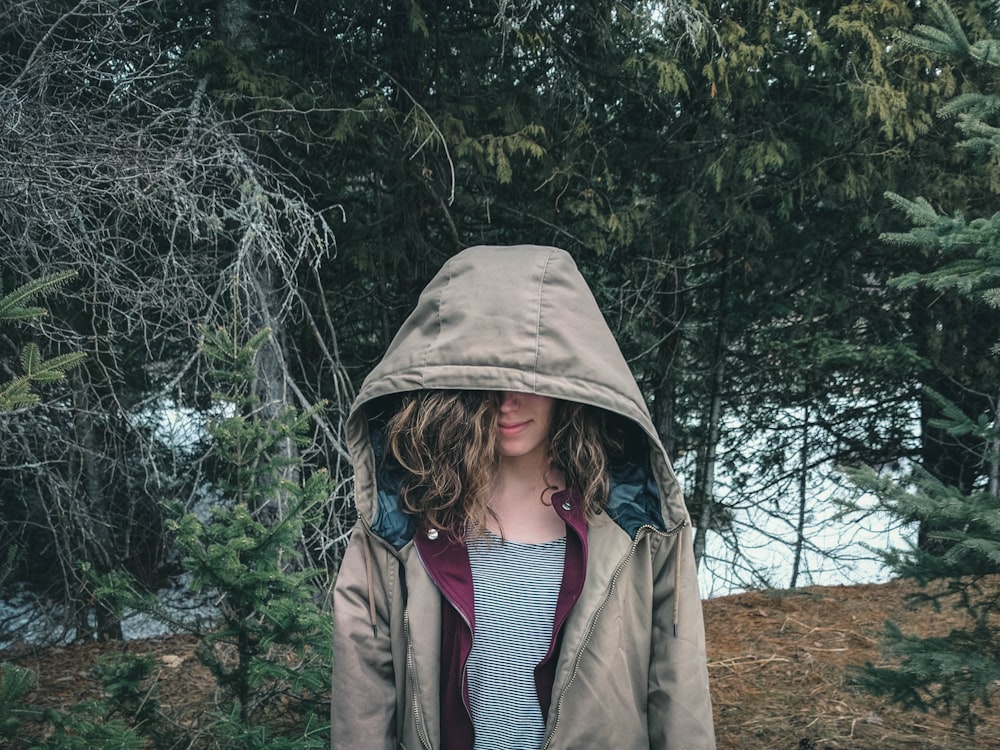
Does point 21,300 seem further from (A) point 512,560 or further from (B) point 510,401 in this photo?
(A) point 512,560

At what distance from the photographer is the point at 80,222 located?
3.38 meters

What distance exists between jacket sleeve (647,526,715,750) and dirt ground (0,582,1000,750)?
5.21ft

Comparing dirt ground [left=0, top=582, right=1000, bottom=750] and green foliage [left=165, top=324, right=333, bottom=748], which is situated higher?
green foliage [left=165, top=324, right=333, bottom=748]

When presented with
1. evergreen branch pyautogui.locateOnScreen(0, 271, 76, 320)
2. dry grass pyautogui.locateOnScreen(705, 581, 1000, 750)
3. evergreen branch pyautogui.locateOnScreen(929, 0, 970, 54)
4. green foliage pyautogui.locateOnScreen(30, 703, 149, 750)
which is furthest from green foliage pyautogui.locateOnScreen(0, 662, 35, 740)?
evergreen branch pyautogui.locateOnScreen(929, 0, 970, 54)

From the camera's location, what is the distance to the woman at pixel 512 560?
6.23ft

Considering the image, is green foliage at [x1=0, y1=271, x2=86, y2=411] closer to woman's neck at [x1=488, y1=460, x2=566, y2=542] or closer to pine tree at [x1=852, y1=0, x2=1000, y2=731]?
woman's neck at [x1=488, y1=460, x2=566, y2=542]

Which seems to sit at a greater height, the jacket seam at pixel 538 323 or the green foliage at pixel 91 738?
the jacket seam at pixel 538 323

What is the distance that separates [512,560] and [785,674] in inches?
118

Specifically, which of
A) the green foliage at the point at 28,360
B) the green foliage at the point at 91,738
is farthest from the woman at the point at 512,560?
the green foliage at the point at 91,738

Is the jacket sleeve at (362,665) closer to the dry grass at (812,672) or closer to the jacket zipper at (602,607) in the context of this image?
the jacket zipper at (602,607)

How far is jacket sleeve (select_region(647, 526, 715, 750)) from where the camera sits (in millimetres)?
1920

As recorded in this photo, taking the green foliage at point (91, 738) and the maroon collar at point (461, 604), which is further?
the green foliage at point (91, 738)

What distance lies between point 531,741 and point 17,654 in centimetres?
414

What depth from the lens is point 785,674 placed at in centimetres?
440
